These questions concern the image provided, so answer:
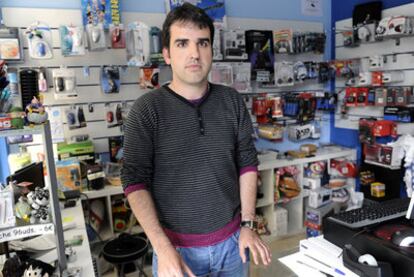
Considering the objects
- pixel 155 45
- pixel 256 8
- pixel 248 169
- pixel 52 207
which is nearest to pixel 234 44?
pixel 256 8

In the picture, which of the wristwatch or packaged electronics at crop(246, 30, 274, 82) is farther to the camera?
packaged electronics at crop(246, 30, 274, 82)

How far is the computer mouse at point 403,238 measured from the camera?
107 cm

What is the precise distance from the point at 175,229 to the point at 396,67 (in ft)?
9.40

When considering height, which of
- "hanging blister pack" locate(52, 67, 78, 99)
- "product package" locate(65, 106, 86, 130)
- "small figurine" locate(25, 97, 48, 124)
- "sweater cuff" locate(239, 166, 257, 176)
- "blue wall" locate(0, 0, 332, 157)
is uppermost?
"blue wall" locate(0, 0, 332, 157)

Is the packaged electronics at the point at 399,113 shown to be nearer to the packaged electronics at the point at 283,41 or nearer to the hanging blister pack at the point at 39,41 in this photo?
the packaged electronics at the point at 283,41

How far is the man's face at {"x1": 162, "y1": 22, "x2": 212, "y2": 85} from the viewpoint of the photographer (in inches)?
50.0

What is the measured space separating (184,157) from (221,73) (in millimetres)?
2088

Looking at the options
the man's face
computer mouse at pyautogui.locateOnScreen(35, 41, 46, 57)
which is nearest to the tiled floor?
computer mouse at pyautogui.locateOnScreen(35, 41, 46, 57)

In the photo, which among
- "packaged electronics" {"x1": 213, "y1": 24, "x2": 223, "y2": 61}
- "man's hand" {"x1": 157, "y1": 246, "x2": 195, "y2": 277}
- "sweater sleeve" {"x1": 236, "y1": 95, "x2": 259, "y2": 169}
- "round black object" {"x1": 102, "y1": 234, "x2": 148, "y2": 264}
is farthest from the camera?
"packaged electronics" {"x1": 213, "y1": 24, "x2": 223, "y2": 61}

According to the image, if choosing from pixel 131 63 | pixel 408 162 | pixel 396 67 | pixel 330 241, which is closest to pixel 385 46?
pixel 396 67

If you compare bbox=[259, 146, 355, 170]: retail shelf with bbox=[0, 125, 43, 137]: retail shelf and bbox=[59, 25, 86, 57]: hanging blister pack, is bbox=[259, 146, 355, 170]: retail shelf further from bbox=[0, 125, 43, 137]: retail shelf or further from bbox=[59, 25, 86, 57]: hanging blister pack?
bbox=[0, 125, 43, 137]: retail shelf

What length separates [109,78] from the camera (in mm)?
2895

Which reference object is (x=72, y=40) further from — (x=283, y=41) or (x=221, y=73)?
(x=283, y=41)

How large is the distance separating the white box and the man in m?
2.09
